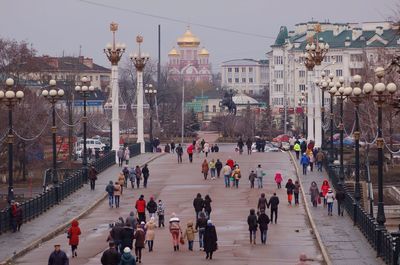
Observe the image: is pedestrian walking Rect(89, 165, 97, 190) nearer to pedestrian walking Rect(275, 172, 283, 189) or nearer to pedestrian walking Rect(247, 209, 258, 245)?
pedestrian walking Rect(275, 172, 283, 189)

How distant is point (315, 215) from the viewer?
4550 centimetres

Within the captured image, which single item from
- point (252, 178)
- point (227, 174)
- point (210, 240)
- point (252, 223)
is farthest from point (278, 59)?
point (210, 240)

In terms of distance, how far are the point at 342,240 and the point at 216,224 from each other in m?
A: 5.68

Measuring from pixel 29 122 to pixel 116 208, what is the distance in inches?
1288

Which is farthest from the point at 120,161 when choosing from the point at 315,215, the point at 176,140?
the point at 176,140

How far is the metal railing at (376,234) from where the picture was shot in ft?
106

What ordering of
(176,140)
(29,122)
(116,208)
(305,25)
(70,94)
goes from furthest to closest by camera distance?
(305,25) < (176,140) < (70,94) < (29,122) < (116,208)

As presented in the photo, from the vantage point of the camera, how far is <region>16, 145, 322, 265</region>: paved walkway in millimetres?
35812

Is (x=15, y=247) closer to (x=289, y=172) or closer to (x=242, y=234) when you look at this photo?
(x=242, y=234)

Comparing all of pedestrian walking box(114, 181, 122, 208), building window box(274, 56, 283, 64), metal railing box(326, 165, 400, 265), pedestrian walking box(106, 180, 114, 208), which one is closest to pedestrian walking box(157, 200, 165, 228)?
pedestrian walking box(106, 180, 114, 208)

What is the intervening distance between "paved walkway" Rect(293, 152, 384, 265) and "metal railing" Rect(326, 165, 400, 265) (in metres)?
0.20

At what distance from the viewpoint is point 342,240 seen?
128ft

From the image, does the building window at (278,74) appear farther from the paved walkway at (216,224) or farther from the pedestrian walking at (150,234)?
the pedestrian walking at (150,234)

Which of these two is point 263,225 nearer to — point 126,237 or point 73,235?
point 126,237
